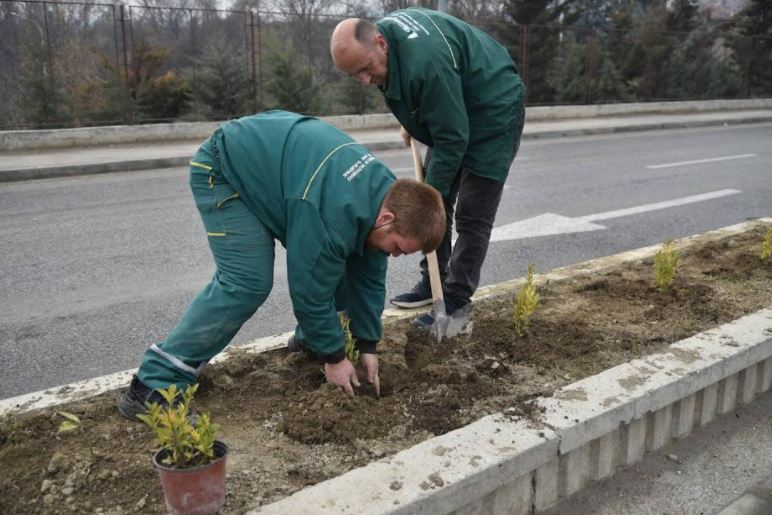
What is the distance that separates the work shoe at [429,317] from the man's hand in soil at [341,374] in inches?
36.0

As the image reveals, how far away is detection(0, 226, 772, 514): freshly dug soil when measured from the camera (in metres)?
2.40

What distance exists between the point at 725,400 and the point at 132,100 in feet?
46.2

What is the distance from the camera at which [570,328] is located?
3781 millimetres

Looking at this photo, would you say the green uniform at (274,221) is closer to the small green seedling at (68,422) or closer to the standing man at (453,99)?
the small green seedling at (68,422)

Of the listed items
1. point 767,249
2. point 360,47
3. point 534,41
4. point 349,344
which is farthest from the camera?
point 534,41

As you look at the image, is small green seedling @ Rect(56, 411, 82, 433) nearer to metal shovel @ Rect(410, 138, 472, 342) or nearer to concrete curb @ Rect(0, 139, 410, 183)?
metal shovel @ Rect(410, 138, 472, 342)

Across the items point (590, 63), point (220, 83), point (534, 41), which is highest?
point (534, 41)

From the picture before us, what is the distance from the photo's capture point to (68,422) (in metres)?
2.68

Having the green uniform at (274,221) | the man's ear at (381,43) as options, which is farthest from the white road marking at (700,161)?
the green uniform at (274,221)

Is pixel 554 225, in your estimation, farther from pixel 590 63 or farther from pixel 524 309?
pixel 590 63

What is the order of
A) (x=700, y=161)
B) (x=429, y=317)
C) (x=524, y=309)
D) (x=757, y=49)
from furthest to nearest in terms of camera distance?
1. (x=757, y=49)
2. (x=700, y=161)
3. (x=429, y=317)
4. (x=524, y=309)

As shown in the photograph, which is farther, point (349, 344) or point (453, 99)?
point (453, 99)

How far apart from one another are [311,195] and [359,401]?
2.99 feet

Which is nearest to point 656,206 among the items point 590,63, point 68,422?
point 68,422
